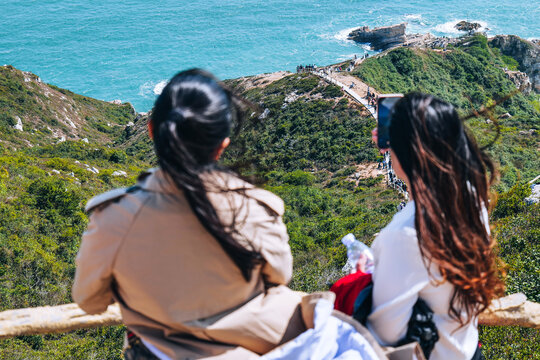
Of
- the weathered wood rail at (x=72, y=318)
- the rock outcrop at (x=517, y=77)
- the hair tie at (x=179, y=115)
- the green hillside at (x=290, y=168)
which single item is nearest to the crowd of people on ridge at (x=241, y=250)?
the hair tie at (x=179, y=115)

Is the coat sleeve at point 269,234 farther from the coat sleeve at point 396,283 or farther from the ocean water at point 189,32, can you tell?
the ocean water at point 189,32

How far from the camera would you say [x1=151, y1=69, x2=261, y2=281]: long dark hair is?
1.37 metres

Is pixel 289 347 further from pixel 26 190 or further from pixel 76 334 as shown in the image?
pixel 26 190

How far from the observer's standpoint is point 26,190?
42.2ft

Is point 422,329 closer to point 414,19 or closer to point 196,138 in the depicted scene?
point 196,138

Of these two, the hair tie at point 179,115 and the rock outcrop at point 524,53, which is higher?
the hair tie at point 179,115

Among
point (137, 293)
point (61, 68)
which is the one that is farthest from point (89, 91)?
point (137, 293)

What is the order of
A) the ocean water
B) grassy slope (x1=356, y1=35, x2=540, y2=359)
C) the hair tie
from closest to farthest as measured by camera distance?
the hair tie
grassy slope (x1=356, y1=35, x2=540, y2=359)
the ocean water

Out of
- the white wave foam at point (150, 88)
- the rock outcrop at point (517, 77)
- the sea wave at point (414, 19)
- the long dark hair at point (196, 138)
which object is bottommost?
the white wave foam at point (150, 88)

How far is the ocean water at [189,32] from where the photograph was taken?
6788 centimetres

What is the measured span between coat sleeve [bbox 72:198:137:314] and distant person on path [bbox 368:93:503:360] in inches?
39.0

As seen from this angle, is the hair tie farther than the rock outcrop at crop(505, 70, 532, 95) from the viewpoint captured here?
No

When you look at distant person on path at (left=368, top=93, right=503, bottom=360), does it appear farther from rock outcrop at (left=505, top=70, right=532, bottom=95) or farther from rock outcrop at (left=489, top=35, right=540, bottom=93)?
rock outcrop at (left=489, top=35, right=540, bottom=93)

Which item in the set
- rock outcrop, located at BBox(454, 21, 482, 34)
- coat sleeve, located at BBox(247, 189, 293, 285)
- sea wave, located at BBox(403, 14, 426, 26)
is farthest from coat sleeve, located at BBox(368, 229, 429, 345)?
sea wave, located at BBox(403, 14, 426, 26)
